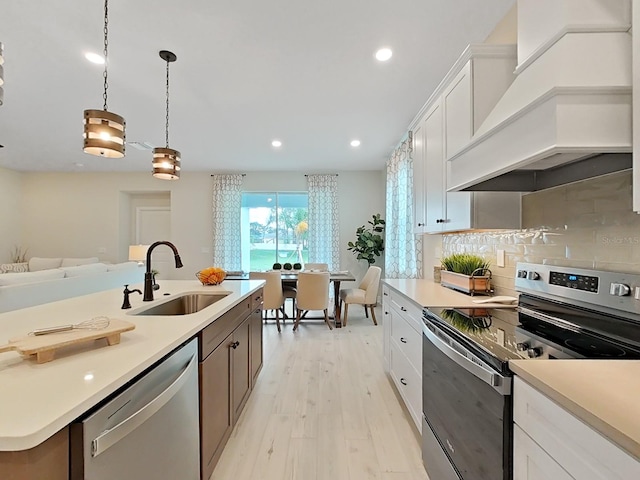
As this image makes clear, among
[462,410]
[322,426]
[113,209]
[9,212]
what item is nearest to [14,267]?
[9,212]

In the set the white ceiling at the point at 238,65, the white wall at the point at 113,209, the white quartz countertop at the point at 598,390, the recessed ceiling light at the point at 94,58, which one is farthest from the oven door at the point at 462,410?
the white wall at the point at 113,209

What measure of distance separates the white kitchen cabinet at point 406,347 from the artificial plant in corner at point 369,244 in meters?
3.21

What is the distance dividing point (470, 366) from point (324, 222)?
18.3ft

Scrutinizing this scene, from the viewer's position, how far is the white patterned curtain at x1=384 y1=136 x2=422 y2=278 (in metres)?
4.13

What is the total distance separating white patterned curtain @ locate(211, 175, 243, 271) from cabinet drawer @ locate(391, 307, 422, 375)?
15.5ft

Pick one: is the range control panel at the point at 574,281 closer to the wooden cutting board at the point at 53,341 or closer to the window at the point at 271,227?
the wooden cutting board at the point at 53,341

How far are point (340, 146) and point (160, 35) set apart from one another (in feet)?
10.2

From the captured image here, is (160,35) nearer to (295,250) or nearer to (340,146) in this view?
(340,146)

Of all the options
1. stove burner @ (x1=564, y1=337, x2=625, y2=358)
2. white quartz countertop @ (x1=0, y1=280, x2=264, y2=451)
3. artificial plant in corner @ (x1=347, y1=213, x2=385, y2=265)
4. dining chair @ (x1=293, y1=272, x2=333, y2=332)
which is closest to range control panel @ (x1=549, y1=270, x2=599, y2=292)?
stove burner @ (x1=564, y1=337, x2=625, y2=358)

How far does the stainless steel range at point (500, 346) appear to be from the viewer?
1028 millimetres

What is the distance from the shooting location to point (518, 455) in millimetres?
931

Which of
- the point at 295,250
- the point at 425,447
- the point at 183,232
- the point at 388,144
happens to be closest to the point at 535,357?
the point at 425,447

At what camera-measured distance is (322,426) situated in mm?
2176

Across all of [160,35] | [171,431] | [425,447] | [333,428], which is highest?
[160,35]
